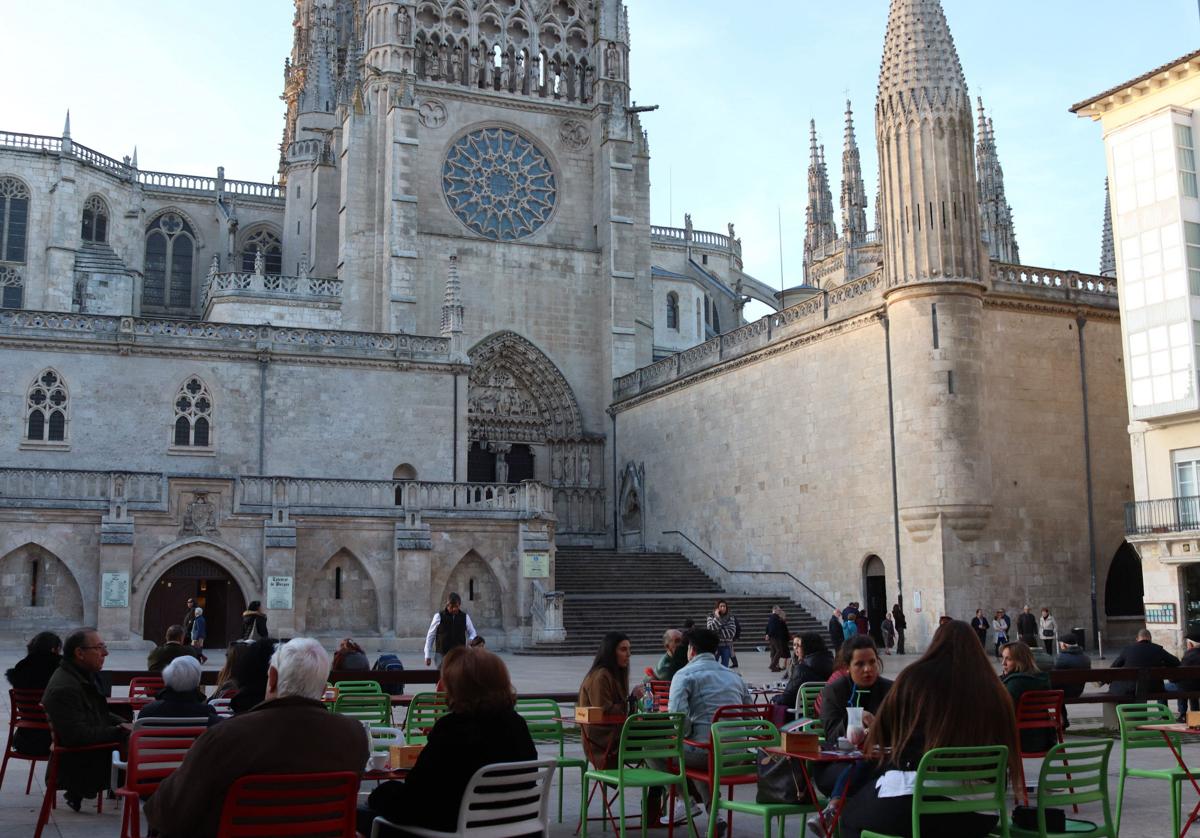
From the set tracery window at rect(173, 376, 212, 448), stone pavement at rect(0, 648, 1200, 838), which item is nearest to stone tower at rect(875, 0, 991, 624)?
stone pavement at rect(0, 648, 1200, 838)

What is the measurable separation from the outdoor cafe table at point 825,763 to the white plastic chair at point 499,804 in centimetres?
153

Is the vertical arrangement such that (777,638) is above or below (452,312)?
below

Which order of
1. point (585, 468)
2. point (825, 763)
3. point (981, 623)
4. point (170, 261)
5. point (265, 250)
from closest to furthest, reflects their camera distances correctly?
point (825, 763)
point (981, 623)
point (585, 468)
point (170, 261)
point (265, 250)

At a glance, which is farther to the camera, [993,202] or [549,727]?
[993,202]

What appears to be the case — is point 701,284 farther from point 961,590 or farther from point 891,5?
point 961,590

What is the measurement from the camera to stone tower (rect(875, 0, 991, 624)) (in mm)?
24016

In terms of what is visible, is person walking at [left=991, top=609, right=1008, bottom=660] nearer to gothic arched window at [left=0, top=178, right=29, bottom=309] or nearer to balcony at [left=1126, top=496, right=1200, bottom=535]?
balcony at [left=1126, top=496, right=1200, bottom=535]

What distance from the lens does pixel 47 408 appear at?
27750 millimetres

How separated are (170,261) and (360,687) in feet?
128

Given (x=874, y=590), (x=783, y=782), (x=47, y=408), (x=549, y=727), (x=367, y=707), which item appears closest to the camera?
(x=783, y=782)

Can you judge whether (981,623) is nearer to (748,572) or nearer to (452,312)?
(748,572)

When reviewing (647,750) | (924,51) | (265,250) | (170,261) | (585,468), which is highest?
(265,250)

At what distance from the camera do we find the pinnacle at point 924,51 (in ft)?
83.6

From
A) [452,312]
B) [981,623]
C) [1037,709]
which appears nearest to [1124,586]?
[981,623]
